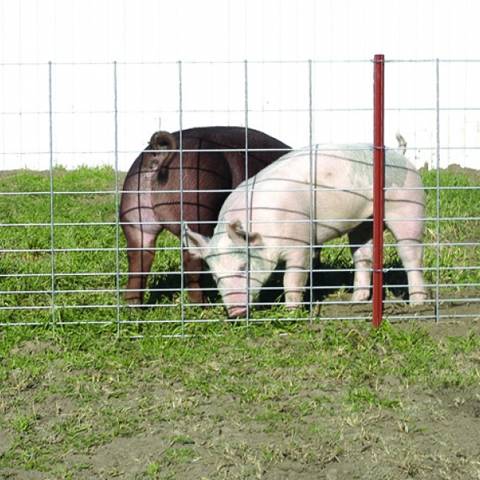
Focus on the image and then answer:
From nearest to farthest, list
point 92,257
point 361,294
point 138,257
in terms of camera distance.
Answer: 1. point 138,257
2. point 361,294
3. point 92,257

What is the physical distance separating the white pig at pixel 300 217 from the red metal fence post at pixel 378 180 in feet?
0.88

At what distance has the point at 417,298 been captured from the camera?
7.50 m

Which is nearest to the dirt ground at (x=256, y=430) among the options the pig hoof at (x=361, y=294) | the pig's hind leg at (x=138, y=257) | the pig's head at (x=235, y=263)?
the pig's head at (x=235, y=263)

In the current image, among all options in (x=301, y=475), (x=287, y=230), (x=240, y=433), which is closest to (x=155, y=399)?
(x=240, y=433)

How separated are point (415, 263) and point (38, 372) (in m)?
2.68

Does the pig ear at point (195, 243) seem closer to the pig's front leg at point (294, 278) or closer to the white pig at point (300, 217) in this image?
the white pig at point (300, 217)

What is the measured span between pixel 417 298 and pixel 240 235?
4.27 feet

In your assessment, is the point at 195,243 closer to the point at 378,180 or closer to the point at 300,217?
the point at 300,217

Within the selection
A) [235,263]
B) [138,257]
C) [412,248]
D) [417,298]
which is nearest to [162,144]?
[138,257]

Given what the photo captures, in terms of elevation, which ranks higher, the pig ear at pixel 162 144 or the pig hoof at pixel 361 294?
the pig ear at pixel 162 144

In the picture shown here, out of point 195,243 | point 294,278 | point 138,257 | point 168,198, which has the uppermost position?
point 168,198

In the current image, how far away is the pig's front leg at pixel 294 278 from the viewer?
7.25 m

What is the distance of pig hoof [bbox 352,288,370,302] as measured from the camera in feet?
25.7

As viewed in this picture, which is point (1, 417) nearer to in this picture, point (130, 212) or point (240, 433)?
point (240, 433)
